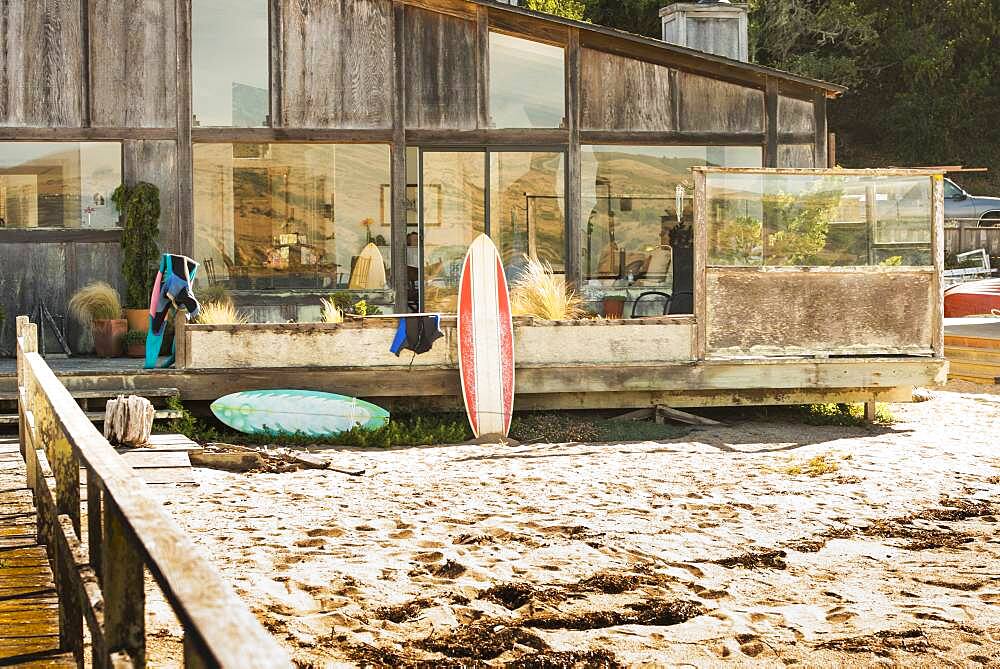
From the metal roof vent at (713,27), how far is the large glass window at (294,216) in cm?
522

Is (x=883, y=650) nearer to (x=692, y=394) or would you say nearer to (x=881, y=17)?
(x=692, y=394)

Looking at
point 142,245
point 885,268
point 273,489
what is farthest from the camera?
point 142,245

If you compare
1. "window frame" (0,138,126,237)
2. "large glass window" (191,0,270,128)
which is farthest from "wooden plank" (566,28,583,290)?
"window frame" (0,138,126,237)

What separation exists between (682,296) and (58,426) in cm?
896

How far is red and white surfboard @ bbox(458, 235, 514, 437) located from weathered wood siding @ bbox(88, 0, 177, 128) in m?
3.94

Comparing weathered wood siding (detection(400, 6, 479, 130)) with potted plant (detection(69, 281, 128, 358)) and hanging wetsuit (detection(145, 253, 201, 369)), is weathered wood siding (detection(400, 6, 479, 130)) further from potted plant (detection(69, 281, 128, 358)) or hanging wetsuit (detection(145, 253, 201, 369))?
potted plant (detection(69, 281, 128, 358))

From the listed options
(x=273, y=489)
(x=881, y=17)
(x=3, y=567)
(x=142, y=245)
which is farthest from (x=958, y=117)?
(x=3, y=567)

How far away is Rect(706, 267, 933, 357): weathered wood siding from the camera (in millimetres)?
10930

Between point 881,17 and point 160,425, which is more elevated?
point 881,17

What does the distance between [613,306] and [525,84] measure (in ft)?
8.23

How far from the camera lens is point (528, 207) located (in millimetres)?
13164

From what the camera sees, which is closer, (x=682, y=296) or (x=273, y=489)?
(x=273, y=489)

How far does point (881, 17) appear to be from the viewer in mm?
32594

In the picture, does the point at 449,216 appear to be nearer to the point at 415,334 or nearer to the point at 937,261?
the point at 415,334
